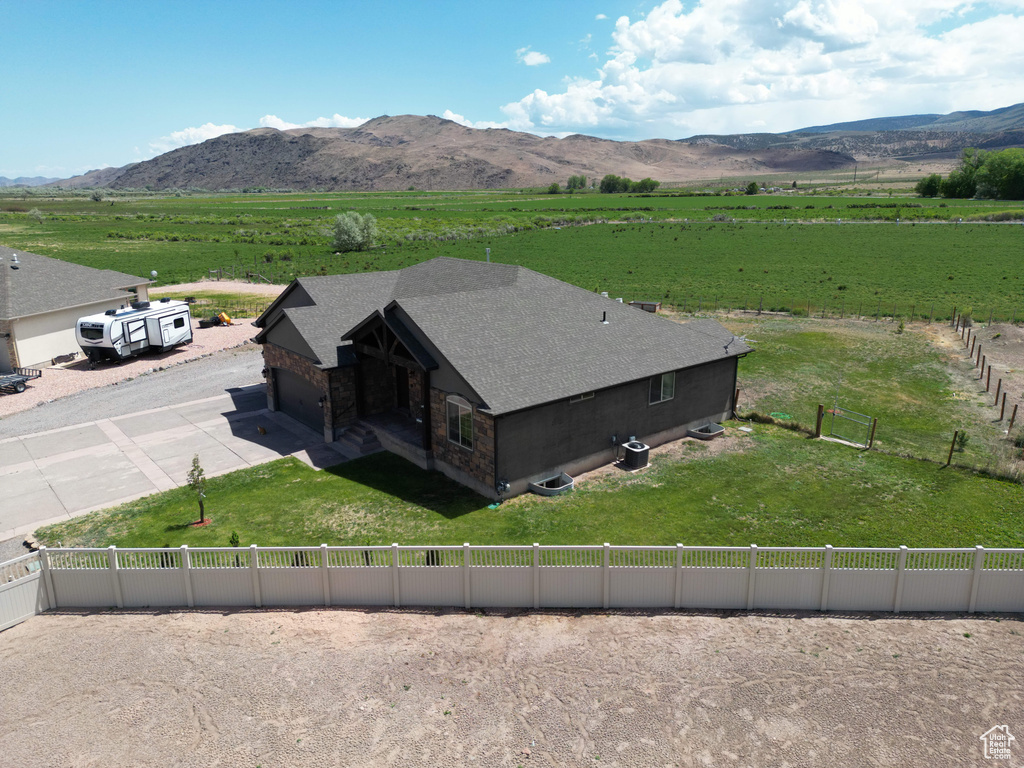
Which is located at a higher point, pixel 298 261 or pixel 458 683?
pixel 298 261

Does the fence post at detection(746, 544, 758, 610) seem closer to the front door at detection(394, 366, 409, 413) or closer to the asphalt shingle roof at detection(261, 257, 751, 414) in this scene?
the asphalt shingle roof at detection(261, 257, 751, 414)

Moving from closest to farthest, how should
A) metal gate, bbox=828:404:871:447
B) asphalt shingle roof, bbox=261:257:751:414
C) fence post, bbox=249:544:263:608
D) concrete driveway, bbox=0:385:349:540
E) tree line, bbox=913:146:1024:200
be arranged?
1. fence post, bbox=249:544:263:608
2. concrete driveway, bbox=0:385:349:540
3. asphalt shingle roof, bbox=261:257:751:414
4. metal gate, bbox=828:404:871:447
5. tree line, bbox=913:146:1024:200

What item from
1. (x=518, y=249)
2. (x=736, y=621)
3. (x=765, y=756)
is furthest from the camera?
(x=518, y=249)

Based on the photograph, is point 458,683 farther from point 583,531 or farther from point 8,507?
point 8,507

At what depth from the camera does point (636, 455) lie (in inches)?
878

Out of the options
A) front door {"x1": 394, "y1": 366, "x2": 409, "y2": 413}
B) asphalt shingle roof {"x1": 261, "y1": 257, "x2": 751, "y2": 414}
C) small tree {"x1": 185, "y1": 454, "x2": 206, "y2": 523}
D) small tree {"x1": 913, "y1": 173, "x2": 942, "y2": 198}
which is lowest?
small tree {"x1": 185, "y1": 454, "x2": 206, "y2": 523}

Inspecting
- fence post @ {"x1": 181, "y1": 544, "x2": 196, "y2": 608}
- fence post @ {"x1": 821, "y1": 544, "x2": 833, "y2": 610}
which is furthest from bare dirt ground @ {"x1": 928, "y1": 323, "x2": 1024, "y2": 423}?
fence post @ {"x1": 181, "y1": 544, "x2": 196, "y2": 608}

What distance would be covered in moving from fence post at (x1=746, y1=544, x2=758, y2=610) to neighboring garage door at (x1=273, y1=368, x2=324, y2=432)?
1755cm

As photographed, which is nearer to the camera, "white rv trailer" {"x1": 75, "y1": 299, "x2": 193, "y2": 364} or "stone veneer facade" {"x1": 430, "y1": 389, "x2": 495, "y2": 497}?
"stone veneer facade" {"x1": 430, "y1": 389, "x2": 495, "y2": 497}

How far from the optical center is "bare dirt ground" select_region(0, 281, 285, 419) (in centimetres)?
3136

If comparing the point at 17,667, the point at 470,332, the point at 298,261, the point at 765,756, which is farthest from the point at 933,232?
the point at 17,667

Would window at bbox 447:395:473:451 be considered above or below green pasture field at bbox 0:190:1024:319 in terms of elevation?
below

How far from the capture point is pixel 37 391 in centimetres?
3228

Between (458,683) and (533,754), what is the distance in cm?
220
